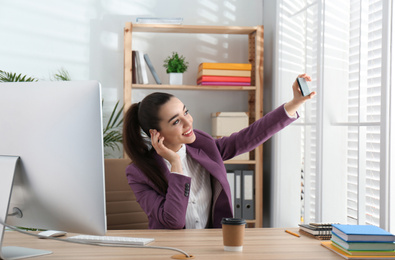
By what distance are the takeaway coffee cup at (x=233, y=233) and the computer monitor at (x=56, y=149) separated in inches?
14.9

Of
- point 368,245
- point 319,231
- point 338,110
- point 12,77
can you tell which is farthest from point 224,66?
point 368,245

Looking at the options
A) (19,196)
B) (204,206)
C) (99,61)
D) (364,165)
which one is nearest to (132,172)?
(204,206)

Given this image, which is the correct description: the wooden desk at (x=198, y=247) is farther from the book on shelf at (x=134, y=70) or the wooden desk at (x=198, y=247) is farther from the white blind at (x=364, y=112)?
the book on shelf at (x=134, y=70)

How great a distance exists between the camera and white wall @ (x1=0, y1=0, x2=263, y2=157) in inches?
149

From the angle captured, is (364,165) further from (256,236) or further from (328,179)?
(256,236)

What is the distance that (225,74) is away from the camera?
11.8 feet

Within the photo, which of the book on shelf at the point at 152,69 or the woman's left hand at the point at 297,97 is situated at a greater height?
the book on shelf at the point at 152,69

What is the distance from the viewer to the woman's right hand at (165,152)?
6.53 feet

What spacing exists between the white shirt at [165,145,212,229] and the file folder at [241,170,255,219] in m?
1.45

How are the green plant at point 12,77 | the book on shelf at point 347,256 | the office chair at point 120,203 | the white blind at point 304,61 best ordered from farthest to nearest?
the green plant at point 12,77, the white blind at point 304,61, the office chair at point 120,203, the book on shelf at point 347,256

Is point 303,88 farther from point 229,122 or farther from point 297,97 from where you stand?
point 229,122

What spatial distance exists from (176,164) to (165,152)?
0.09m

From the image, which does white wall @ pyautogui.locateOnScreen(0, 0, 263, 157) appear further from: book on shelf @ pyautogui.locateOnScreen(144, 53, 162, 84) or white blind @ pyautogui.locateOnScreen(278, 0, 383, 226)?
white blind @ pyautogui.locateOnScreen(278, 0, 383, 226)

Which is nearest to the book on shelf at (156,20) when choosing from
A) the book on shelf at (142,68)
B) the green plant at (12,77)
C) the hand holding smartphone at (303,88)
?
the book on shelf at (142,68)
